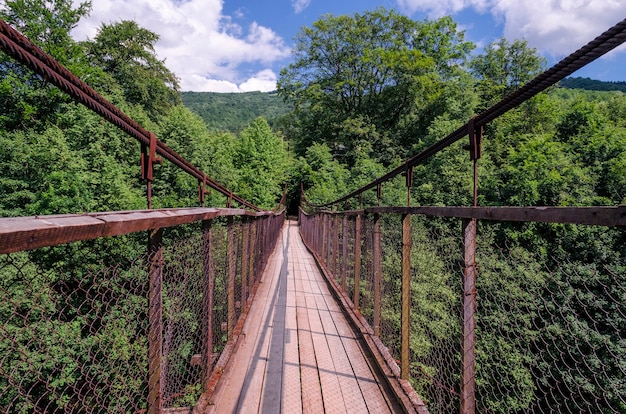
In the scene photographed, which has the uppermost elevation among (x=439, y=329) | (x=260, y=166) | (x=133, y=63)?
(x=133, y=63)

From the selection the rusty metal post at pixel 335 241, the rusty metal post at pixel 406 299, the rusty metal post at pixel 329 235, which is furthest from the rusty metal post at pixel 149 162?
the rusty metal post at pixel 329 235

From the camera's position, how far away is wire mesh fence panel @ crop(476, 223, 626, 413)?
134 centimetres

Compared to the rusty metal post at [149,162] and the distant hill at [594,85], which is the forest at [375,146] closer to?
the rusty metal post at [149,162]

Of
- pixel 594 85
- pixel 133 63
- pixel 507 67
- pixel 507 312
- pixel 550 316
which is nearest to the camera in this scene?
pixel 507 312

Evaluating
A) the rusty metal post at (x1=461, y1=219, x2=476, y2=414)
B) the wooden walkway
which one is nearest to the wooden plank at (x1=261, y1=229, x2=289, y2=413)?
the wooden walkway

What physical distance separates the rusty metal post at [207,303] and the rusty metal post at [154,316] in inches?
25.0

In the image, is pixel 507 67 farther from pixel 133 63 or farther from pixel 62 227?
pixel 62 227

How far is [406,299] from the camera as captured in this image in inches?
88.0

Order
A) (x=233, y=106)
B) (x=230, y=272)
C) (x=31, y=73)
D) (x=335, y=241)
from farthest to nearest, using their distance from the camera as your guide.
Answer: (x=233, y=106), (x=31, y=73), (x=335, y=241), (x=230, y=272)

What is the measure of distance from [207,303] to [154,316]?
2.51 ft

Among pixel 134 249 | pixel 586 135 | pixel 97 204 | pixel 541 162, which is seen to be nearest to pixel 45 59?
pixel 134 249

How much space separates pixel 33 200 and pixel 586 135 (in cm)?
2469

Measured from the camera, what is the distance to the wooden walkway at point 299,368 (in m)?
2.13

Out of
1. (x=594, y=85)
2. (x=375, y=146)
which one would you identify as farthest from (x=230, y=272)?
(x=594, y=85)
